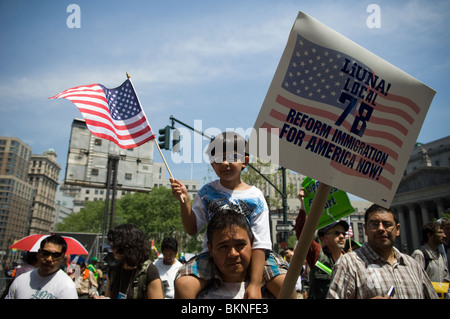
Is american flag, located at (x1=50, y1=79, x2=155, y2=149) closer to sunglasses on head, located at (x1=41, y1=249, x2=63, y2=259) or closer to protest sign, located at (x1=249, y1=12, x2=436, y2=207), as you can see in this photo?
sunglasses on head, located at (x1=41, y1=249, x2=63, y2=259)

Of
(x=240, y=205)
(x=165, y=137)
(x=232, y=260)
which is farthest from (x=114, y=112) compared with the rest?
(x=165, y=137)

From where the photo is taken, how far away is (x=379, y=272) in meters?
2.65

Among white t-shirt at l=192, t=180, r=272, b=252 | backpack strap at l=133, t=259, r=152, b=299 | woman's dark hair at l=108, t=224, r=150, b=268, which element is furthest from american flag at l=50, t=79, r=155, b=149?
white t-shirt at l=192, t=180, r=272, b=252

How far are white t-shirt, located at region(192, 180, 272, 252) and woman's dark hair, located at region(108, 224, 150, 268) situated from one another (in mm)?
1047

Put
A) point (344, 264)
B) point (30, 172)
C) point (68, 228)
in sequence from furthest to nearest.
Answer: point (30, 172), point (68, 228), point (344, 264)

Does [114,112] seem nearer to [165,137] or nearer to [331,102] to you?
[331,102]

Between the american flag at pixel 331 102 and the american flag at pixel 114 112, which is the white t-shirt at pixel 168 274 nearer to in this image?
the american flag at pixel 114 112

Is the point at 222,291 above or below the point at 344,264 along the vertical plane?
below

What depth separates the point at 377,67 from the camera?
1.95 meters

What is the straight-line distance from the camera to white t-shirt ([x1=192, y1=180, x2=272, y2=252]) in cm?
255

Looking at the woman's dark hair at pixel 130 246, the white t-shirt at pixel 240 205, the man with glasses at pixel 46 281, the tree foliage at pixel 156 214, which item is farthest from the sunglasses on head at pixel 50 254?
the tree foliage at pixel 156 214
